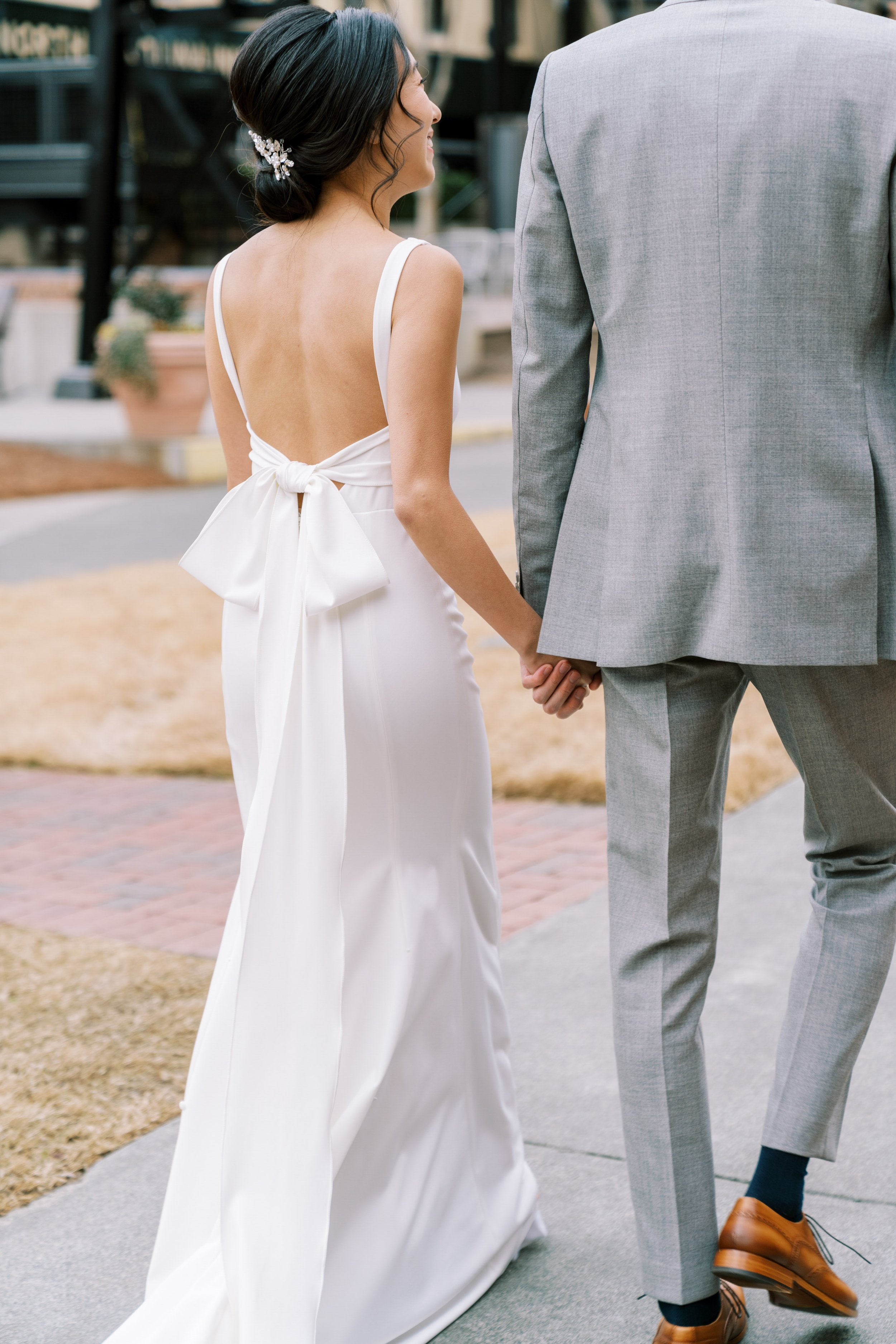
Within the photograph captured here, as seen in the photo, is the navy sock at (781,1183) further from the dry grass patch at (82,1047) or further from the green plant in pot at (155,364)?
the green plant in pot at (155,364)

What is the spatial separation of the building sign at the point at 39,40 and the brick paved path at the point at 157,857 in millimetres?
20620

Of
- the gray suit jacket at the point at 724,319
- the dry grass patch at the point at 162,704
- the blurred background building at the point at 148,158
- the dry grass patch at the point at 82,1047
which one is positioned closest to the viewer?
the gray suit jacket at the point at 724,319

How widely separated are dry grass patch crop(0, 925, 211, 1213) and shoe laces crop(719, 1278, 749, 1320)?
A: 1.27 m

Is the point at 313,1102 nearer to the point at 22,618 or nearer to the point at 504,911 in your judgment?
the point at 504,911

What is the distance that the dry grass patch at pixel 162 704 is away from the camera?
5.42 meters

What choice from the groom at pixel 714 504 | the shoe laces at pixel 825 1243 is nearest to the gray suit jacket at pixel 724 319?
the groom at pixel 714 504

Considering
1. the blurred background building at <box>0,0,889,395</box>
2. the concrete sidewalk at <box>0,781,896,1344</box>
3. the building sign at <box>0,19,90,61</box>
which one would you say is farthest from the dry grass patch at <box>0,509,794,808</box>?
the building sign at <box>0,19,90,61</box>

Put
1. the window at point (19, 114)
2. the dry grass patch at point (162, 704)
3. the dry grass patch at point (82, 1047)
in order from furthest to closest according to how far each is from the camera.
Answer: the window at point (19, 114)
the dry grass patch at point (162, 704)
the dry grass patch at point (82, 1047)

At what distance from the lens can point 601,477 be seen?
212 centimetres

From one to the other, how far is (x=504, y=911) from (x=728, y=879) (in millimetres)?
647

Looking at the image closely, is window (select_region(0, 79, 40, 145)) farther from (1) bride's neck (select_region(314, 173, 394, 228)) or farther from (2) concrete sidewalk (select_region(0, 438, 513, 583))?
(1) bride's neck (select_region(314, 173, 394, 228))

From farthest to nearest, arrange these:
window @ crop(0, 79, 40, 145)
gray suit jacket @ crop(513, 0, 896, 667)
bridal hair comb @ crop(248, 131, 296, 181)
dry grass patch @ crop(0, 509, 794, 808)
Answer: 1. window @ crop(0, 79, 40, 145)
2. dry grass patch @ crop(0, 509, 794, 808)
3. bridal hair comb @ crop(248, 131, 296, 181)
4. gray suit jacket @ crop(513, 0, 896, 667)

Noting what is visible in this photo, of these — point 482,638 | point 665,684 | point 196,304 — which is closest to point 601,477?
point 665,684

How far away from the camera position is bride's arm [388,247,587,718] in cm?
211
